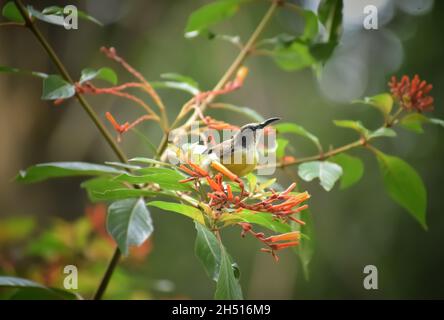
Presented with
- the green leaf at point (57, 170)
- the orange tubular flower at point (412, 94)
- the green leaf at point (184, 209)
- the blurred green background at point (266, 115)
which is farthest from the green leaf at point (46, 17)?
the blurred green background at point (266, 115)

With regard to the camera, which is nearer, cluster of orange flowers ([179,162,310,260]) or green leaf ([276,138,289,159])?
cluster of orange flowers ([179,162,310,260])

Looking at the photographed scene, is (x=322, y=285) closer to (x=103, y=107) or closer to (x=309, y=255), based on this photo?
(x=103, y=107)

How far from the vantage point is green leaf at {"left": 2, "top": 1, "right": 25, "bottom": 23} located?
1.01 meters

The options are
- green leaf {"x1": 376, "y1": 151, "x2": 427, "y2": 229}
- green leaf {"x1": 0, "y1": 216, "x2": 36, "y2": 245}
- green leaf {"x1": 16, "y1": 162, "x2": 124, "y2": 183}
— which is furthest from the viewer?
green leaf {"x1": 0, "y1": 216, "x2": 36, "y2": 245}

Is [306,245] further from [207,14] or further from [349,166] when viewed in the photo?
[207,14]

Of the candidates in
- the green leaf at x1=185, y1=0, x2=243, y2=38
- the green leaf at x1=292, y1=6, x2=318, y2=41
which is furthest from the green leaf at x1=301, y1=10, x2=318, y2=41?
the green leaf at x1=185, y1=0, x2=243, y2=38

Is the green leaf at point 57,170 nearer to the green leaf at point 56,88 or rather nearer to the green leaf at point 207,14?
the green leaf at point 56,88

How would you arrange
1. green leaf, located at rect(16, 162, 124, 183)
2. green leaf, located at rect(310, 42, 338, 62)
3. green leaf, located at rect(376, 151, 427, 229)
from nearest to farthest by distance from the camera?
1. green leaf, located at rect(16, 162, 124, 183)
2. green leaf, located at rect(376, 151, 427, 229)
3. green leaf, located at rect(310, 42, 338, 62)

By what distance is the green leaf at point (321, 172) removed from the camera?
0.94 m

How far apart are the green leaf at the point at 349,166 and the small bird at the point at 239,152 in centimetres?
32

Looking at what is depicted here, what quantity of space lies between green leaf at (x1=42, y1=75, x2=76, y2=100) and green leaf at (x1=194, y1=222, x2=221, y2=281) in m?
0.44

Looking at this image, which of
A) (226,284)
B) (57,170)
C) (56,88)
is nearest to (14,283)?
(57,170)

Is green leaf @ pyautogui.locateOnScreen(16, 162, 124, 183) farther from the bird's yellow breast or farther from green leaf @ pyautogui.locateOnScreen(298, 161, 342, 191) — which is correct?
green leaf @ pyautogui.locateOnScreen(298, 161, 342, 191)
